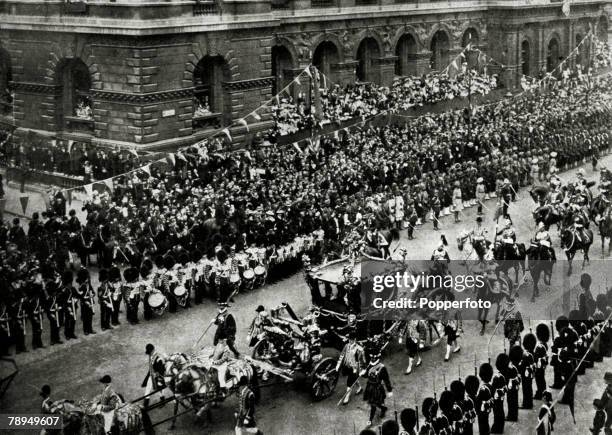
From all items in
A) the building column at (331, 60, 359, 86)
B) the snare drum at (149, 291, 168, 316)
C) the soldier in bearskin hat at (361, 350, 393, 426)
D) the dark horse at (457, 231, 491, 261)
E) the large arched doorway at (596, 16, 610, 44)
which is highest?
the large arched doorway at (596, 16, 610, 44)

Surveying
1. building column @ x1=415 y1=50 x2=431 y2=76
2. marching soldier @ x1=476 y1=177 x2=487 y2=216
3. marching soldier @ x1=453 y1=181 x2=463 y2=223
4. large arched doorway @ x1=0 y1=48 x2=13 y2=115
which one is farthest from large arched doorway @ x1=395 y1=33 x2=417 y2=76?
large arched doorway @ x1=0 y1=48 x2=13 y2=115

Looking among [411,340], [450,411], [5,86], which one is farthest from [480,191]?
[5,86]

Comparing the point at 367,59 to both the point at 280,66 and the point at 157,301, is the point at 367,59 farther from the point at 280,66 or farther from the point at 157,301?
the point at 157,301

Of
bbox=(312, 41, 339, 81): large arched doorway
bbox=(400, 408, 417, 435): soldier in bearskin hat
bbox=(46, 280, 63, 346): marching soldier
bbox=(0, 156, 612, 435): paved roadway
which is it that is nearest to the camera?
bbox=(400, 408, 417, 435): soldier in bearskin hat

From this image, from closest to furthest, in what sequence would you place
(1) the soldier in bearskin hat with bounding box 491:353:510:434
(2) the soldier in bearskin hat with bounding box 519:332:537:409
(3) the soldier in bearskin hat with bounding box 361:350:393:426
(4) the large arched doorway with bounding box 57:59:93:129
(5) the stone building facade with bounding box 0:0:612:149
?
(1) the soldier in bearskin hat with bounding box 491:353:510:434
(3) the soldier in bearskin hat with bounding box 361:350:393:426
(2) the soldier in bearskin hat with bounding box 519:332:537:409
(5) the stone building facade with bounding box 0:0:612:149
(4) the large arched doorway with bounding box 57:59:93:129

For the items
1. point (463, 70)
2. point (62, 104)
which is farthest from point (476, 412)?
point (463, 70)

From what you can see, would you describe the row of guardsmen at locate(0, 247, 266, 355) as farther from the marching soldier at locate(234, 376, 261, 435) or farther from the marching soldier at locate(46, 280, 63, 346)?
the marching soldier at locate(234, 376, 261, 435)

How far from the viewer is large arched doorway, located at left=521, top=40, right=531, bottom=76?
197 feet

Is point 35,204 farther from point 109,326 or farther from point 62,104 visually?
point 109,326

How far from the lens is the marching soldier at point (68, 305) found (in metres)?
20.7

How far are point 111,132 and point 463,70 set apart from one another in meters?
25.7

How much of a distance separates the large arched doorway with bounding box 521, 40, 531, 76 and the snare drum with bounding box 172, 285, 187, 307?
1698 inches

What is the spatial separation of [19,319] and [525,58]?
159ft

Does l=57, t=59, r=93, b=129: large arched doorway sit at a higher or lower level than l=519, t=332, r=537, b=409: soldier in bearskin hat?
higher
